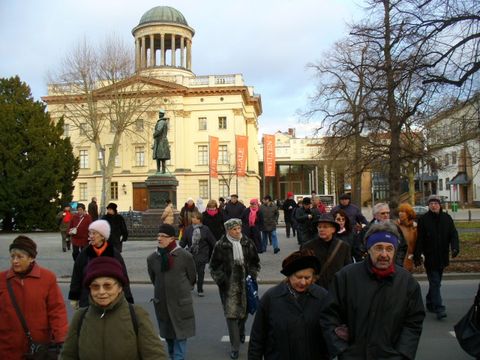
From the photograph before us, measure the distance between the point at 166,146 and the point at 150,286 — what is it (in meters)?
13.8

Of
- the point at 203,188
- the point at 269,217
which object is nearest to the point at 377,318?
the point at 269,217

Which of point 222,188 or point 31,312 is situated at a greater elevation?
point 222,188

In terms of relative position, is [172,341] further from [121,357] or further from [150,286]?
[150,286]

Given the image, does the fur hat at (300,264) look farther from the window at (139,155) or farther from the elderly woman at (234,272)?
the window at (139,155)

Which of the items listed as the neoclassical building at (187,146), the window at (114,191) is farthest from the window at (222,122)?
the window at (114,191)

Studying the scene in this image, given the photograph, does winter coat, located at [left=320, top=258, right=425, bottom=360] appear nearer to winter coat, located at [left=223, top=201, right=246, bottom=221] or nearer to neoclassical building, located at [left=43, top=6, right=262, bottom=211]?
winter coat, located at [left=223, top=201, right=246, bottom=221]

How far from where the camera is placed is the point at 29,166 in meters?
35.1

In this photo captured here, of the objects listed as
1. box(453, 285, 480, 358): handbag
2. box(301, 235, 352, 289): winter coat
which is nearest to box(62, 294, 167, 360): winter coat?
box(453, 285, 480, 358): handbag

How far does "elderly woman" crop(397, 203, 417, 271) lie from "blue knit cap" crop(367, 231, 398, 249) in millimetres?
5061

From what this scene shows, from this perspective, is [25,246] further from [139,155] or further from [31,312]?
[139,155]

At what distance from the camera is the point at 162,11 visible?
69.8 m

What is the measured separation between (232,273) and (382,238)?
3.27m

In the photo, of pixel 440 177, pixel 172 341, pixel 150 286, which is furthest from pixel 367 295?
pixel 440 177

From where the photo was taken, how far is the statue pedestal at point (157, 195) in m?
24.5
